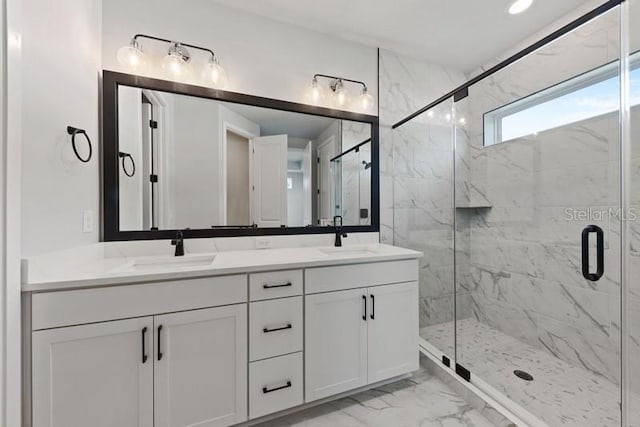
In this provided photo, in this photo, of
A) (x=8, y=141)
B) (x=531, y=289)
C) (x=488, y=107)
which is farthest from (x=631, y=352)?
(x=8, y=141)

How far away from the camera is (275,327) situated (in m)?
1.32

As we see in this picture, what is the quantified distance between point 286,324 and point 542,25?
9.60ft

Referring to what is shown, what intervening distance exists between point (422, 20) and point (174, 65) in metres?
1.84

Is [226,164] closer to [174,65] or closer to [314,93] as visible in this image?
[174,65]

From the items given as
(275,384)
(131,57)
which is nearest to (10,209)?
(131,57)

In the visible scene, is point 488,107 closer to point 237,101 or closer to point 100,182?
point 237,101

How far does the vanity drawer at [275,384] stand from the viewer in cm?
127

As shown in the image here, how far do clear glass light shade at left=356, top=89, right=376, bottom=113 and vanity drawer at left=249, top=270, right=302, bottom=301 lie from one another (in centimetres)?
156

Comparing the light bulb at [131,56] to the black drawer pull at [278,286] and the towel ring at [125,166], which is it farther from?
the black drawer pull at [278,286]

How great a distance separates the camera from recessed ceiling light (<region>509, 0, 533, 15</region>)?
68.8 inches

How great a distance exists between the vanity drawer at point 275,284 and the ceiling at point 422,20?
185cm

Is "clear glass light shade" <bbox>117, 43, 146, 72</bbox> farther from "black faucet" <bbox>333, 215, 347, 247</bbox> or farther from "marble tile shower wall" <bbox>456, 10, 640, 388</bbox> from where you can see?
"marble tile shower wall" <bbox>456, 10, 640, 388</bbox>

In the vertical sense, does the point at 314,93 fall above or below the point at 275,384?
above

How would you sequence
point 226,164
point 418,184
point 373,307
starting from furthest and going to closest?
1. point 418,184
2. point 226,164
3. point 373,307
